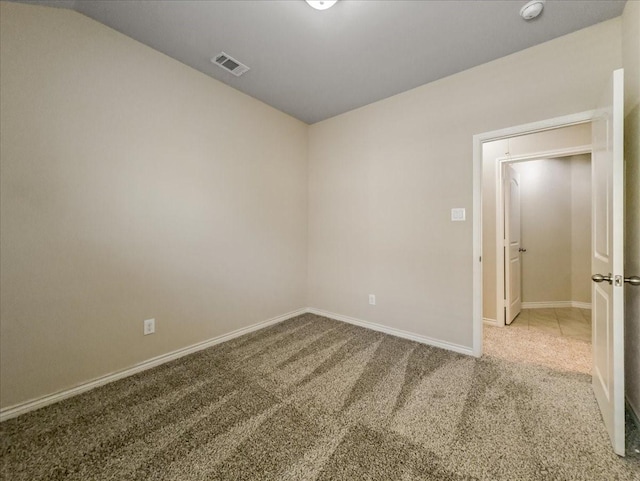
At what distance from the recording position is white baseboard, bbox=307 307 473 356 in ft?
8.18

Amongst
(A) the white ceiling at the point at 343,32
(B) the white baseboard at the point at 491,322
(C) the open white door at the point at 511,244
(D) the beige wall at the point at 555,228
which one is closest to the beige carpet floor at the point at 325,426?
(B) the white baseboard at the point at 491,322

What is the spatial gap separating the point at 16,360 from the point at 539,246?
6053 millimetres

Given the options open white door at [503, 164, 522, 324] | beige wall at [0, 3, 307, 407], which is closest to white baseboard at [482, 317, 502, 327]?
open white door at [503, 164, 522, 324]

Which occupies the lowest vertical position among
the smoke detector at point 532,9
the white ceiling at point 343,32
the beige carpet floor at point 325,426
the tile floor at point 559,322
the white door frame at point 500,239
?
the tile floor at point 559,322

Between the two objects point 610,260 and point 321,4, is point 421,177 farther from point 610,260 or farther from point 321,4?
point 321,4

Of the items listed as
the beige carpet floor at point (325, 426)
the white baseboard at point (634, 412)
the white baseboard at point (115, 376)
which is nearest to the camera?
the beige carpet floor at point (325, 426)

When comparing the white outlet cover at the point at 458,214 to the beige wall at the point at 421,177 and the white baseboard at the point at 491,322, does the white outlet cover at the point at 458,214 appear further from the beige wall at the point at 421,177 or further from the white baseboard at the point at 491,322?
the white baseboard at the point at 491,322

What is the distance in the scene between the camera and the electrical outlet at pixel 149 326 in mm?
2196

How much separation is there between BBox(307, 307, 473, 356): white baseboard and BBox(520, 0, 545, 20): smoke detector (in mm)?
2669

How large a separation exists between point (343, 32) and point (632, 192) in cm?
222

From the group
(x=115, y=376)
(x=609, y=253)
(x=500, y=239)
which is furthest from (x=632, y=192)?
(x=115, y=376)

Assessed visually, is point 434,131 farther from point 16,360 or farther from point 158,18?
point 16,360

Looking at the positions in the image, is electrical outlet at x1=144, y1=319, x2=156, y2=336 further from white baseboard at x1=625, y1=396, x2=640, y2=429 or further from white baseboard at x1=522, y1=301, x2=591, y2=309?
white baseboard at x1=522, y1=301, x2=591, y2=309

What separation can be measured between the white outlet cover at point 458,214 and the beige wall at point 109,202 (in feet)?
7.05
